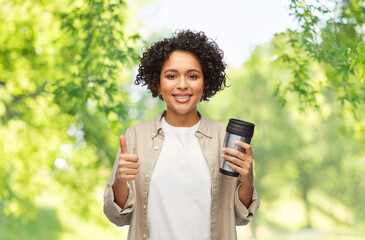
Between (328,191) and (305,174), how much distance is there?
1608 mm

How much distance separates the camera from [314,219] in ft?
71.9

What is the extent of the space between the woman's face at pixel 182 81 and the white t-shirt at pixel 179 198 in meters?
0.26

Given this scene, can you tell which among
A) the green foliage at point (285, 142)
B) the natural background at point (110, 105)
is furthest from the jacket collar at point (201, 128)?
the green foliage at point (285, 142)

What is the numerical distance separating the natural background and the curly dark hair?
1.20 metres

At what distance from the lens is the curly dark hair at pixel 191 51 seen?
2.21m

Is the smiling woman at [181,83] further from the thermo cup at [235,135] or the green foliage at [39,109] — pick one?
the green foliage at [39,109]

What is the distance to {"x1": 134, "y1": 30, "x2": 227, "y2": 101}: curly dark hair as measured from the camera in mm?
2215

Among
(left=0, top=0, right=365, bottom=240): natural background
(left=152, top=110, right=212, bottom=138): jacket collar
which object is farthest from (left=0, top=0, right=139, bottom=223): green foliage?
(left=152, top=110, right=212, bottom=138): jacket collar

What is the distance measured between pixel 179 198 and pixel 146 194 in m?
0.17

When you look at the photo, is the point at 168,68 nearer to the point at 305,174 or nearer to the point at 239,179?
the point at 239,179

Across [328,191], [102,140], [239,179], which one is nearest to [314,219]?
[328,191]

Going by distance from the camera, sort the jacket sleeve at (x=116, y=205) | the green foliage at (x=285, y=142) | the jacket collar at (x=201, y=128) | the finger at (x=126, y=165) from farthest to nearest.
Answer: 1. the green foliage at (x=285, y=142)
2. the jacket collar at (x=201, y=128)
3. the jacket sleeve at (x=116, y=205)
4. the finger at (x=126, y=165)

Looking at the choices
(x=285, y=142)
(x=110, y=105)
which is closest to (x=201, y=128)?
(x=110, y=105)

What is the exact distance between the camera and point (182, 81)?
2.12 meters
